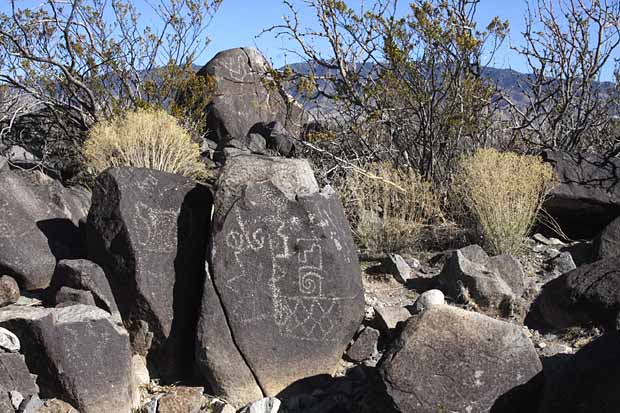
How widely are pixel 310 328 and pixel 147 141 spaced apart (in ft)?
13.5

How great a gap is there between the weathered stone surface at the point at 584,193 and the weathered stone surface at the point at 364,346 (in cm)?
311

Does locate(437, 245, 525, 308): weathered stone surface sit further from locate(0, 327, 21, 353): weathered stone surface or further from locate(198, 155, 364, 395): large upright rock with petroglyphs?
locate(0, 327, 21, 353): weathered stone surface

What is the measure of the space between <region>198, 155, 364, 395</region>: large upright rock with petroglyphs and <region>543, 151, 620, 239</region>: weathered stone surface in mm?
3354

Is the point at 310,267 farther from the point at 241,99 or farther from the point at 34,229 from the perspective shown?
the point at 241,99

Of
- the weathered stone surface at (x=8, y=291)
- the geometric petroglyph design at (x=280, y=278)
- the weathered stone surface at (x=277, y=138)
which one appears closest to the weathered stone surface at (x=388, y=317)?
the geometric petroglyph design at (x=280, y=278)

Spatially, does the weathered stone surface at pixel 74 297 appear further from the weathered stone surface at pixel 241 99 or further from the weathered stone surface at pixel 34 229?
the weathered stone surface at pixel 241 99

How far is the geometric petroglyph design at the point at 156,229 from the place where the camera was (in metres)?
5.68

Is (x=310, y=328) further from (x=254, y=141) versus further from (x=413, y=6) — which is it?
(x=254, y=141)

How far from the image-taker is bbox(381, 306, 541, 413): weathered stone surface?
4.32m

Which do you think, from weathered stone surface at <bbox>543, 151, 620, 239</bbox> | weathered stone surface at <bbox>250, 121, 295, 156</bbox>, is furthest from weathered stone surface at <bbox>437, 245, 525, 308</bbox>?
weathered stone surface at <bbox>250, 121, 295, 156</bbox>

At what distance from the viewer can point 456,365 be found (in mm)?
4375

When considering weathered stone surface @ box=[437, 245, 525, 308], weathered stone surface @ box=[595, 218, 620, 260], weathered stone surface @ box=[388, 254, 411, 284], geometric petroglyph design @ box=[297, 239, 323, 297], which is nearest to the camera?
geometric petroglyph design @ box=[297, 239, 323, 297]

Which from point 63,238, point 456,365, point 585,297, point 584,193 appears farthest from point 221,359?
point 584,193

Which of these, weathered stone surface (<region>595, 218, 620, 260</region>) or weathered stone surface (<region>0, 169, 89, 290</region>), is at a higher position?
weathered stone surface (<region>0, 169, 89, 290</region>)
